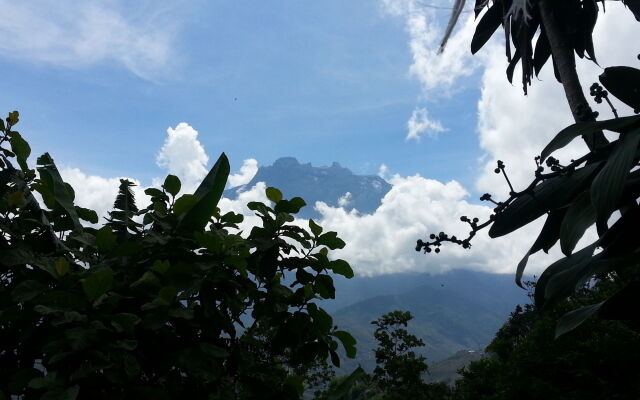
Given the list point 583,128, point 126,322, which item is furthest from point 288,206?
point 583,128

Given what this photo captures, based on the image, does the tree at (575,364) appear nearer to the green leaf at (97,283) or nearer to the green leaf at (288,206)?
the green leaf at (288,206)

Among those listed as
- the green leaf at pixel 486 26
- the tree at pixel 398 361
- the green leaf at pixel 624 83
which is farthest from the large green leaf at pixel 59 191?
the tree at pixel 398 361

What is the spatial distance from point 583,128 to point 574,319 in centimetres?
99

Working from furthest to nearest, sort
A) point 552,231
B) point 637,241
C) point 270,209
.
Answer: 1. point 552,231
2. point 637,241
3. point 270,209

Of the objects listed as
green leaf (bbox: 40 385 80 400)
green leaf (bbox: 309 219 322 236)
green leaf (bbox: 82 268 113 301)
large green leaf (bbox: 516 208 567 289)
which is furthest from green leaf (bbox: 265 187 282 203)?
large green leaf (bbox: 516 208 567 289)

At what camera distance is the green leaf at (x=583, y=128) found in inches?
89.4

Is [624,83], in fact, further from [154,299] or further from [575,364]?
[575,364]

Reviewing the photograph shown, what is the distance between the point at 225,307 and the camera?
1.89m

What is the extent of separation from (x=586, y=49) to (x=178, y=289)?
6.68m

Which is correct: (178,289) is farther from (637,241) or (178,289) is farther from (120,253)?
(637,241)

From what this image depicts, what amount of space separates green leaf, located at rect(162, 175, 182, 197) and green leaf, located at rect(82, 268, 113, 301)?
64cm

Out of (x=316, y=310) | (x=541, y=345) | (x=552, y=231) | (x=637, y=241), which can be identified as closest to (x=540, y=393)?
(x=541, y=345)

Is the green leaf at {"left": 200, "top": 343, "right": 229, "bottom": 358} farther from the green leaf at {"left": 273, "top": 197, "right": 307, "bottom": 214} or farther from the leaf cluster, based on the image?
the leaf cluster

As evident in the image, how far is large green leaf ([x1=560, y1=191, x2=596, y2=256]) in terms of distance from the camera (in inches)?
96.5
